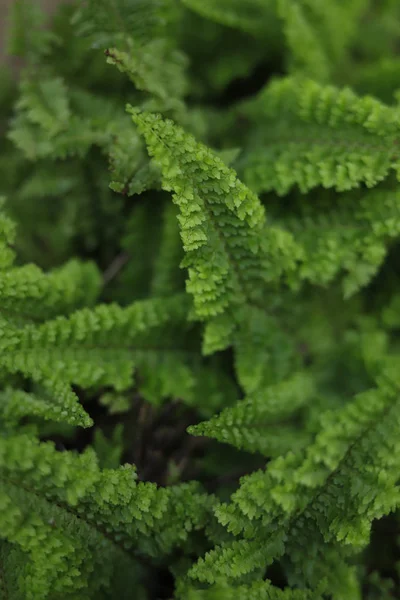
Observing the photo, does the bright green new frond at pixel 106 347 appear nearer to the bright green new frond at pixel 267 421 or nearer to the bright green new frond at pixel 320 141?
the bright green new frond at pixel 267 421

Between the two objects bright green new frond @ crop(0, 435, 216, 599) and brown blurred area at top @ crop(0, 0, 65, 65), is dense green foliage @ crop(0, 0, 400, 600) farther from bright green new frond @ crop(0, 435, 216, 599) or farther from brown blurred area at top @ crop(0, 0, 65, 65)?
brown blurred area at top @ crop(0, 0, 65, 65)

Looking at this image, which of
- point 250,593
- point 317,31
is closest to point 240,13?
point 317,31

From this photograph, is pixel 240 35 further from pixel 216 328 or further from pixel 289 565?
pixel 289 565

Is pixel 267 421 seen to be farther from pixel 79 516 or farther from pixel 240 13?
pixel 240 13

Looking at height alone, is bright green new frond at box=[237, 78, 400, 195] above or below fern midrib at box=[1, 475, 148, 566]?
above

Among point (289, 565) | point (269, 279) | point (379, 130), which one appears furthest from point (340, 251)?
point (289, 565)

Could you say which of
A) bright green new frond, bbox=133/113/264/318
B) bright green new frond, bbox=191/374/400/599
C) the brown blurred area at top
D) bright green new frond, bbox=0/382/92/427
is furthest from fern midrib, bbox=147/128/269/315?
the brown blurred area at top
